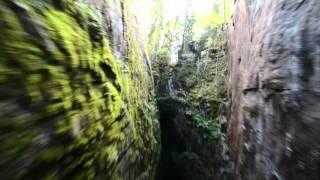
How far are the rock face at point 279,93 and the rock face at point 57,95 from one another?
1867 millimetres

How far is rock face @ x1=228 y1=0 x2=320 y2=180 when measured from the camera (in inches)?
104

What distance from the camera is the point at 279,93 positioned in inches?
131

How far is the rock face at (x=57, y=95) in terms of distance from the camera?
1626 mm

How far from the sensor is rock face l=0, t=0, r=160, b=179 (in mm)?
1626

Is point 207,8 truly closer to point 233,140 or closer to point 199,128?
point 199,128

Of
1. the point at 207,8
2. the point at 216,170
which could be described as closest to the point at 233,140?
the point at 216,170

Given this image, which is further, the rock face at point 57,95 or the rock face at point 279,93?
the rock face at point 279,93

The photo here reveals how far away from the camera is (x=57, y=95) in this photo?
81.7 inches

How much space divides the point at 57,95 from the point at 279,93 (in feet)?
7.80

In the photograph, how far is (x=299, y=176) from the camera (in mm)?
2871

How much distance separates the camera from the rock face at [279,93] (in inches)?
104

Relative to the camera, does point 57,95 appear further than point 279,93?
No

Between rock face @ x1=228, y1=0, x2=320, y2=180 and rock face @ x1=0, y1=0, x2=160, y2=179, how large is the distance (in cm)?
187

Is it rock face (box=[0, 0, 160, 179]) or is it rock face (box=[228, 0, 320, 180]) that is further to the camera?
rock face (box=[228, 0, 320, 180])
